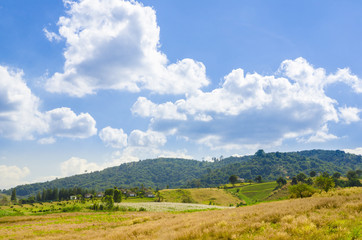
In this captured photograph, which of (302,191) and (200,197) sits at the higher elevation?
(302,191)

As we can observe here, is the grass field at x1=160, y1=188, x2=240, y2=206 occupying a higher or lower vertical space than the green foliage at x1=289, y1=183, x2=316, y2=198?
lower

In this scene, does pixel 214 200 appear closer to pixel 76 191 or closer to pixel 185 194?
pixel 185 194

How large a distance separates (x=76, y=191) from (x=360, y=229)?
195 metres

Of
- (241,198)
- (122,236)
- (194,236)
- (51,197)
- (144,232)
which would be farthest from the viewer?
(51,197)

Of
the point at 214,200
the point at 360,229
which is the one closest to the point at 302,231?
the point at 360,229

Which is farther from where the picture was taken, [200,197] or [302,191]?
[200,197]

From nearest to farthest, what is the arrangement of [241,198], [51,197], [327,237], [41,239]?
[327,237] < [41,239] < [241,198] < [51,197]

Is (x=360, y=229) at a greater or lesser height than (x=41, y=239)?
greater

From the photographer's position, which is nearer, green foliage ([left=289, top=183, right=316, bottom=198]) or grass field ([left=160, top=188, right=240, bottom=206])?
green foliage ([left=289, top=183, right=316, bottom=198])

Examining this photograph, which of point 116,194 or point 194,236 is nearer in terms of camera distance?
point 194,236

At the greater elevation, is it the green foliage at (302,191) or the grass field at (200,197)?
the green foliage at (302,191)

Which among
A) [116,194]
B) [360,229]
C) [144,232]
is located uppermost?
[360,229]

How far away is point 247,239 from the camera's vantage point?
8367 mm

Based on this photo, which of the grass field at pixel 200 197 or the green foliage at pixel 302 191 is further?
the grass field at pixel 200 197
